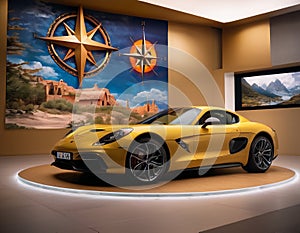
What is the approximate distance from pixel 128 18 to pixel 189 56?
81.9 inches

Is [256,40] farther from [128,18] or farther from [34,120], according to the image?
[34,120]

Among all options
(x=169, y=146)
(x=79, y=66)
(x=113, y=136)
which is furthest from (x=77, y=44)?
(x=169, y=146)

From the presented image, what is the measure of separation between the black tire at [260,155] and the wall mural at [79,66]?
4.42 metres

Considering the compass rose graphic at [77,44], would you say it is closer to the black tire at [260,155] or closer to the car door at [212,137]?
the car door at [212,137]

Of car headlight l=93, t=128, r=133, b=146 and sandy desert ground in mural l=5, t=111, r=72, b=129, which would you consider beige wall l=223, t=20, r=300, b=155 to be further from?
car headlight l=93, t=128, r=133, b=146

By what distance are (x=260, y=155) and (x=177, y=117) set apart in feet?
4.26

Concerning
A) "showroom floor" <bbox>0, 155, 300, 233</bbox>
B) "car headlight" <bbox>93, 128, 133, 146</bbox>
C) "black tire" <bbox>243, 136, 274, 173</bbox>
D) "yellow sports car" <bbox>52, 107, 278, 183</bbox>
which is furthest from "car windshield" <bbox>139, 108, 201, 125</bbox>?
"showroom floor" <bbox>0, 155, 300, 233</bbox>

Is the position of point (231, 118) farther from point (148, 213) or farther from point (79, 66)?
point (79, 66)

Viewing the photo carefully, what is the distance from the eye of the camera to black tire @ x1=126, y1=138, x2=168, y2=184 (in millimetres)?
3364

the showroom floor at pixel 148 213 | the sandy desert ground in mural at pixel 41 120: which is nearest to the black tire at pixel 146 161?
the showroom floor at pixel 148 213

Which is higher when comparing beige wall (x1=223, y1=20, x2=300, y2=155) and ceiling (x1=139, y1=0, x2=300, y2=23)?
ceiling (x1=139, y1=0, x2=300, y2=23)

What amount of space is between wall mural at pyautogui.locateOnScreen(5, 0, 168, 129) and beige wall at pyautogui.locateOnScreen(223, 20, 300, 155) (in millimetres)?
1880

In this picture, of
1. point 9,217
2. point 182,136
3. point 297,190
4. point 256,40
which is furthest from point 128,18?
point 9,217

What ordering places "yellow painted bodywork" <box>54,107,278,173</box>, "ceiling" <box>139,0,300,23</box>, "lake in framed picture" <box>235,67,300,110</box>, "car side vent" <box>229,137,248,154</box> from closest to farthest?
"yellow painted bodywork" <box>54,107,278,173</box>
"car side vent" <box>229,137,248,154</box>
"ceiling" <box>139,0,300,23</box>
"lake in framed picture" <box>235,67,300,110</box>
